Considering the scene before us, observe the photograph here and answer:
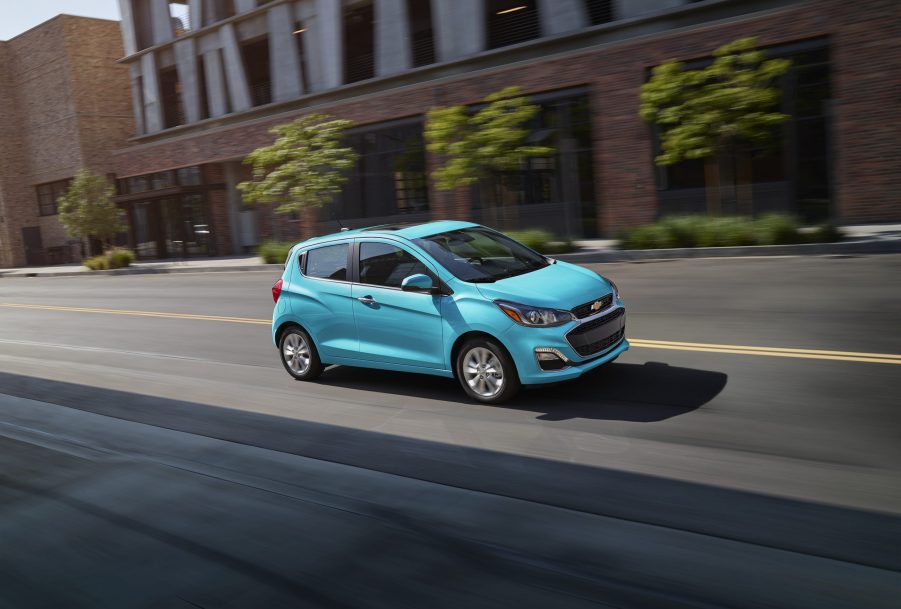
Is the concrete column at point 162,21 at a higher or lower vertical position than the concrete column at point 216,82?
higher

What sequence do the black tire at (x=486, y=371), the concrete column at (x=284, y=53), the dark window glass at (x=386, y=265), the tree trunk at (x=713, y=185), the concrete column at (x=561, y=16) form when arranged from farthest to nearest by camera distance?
the concrete column at (x=284, y=53), the concrete column at (x=561, y=16), the tree trunk at (x=713, y=185), the dark window glass at (x=386, y=265), the black tire at (x=486, y=371)

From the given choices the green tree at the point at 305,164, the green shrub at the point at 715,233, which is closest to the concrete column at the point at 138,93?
the green tree at the point at 305,164

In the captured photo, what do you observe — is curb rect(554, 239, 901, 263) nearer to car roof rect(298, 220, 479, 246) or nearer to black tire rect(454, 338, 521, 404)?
→ car roof rect(298, 220, 479, 246)

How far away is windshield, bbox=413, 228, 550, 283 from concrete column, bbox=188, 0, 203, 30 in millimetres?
34121

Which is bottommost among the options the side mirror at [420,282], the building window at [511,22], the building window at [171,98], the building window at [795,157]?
the side mirror at [420,282]

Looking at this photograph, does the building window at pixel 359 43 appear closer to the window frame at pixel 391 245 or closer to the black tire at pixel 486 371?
the window frame at pixel 391 245

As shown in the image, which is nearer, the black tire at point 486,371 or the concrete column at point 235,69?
the black tire at point 486,371

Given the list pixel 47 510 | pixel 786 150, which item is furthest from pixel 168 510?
pixel 786 150

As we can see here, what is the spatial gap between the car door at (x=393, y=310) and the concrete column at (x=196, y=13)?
34.0m

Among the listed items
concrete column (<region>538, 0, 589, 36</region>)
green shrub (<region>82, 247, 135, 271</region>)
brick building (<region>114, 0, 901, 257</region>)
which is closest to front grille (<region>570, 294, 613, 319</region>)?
brick building (<region>114, 0, 901, 257</region>)

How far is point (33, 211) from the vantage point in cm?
5041

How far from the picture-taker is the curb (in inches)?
567

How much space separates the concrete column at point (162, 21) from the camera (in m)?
39.6

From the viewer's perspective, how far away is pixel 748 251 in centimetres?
1587
